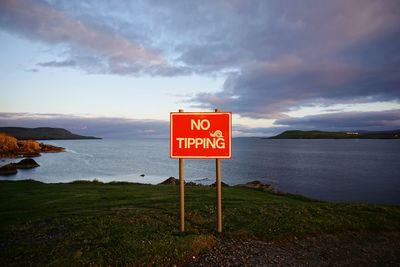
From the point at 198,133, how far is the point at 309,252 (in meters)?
5.11

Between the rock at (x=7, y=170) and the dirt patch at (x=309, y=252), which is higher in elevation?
the dirt patch at (x=309, y=252)

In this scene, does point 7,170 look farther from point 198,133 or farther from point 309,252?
point 309,252

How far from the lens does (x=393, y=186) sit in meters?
43.1

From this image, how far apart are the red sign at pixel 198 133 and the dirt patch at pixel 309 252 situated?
303 centimetres

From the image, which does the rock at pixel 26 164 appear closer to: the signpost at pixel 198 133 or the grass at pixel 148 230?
the grass at pixel 148 230

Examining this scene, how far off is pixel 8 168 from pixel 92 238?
208 feet

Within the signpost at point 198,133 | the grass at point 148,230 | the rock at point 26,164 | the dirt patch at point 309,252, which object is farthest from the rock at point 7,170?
the dirt patch at point 309,252

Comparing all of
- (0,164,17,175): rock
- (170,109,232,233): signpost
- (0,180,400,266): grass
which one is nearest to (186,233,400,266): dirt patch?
(0,180,400,266): grass

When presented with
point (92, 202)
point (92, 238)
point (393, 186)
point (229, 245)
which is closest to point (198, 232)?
point (229, 245)

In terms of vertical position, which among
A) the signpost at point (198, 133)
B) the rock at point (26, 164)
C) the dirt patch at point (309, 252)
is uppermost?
the signpost at point (198, 133)

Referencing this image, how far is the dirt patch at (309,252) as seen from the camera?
744 cm

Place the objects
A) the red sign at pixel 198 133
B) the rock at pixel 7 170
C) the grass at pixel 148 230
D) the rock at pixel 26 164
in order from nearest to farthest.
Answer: the grass at pixel 148 230, the red sign at pixel 198 133, the rock at pixel 7 170, the rock at pixel 26 164

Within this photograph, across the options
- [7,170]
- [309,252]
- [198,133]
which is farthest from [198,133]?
[7,170]

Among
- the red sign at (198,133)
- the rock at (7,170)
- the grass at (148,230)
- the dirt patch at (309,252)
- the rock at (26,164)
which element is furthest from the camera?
the rock at (26,164)
